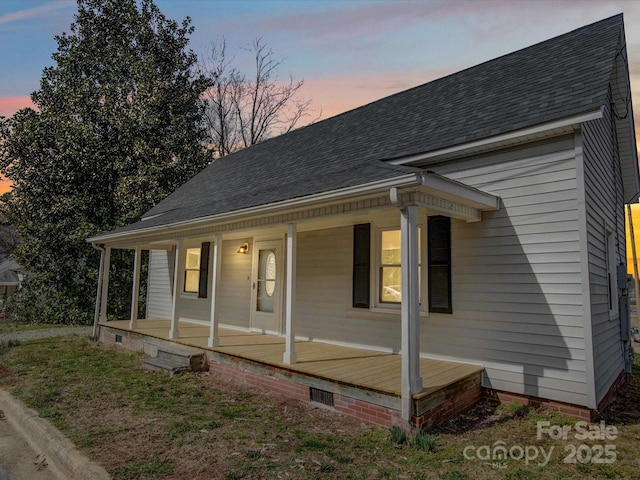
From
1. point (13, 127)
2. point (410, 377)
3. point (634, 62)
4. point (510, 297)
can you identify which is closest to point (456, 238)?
point (510, 297)

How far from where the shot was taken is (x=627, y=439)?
424 cm

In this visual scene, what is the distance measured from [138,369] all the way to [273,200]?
4.23 meters

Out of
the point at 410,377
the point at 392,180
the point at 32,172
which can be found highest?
the point at 32,172

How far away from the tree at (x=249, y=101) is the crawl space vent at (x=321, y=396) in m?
22.6

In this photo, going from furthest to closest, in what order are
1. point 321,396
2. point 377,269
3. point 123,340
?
point 123,340
point 377,269
point 321,396

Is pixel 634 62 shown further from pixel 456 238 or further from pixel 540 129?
pixel 456 238

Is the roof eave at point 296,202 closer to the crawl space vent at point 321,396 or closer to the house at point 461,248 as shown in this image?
the house at point 461,248

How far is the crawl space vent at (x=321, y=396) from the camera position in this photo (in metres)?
4.92

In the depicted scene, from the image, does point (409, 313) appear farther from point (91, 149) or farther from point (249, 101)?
point (249, 101)

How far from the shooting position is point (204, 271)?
416 inches

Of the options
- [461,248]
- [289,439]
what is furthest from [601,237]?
[289,439]

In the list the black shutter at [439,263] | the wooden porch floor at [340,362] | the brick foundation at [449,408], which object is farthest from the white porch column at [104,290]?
the brick foundation at [449,408]

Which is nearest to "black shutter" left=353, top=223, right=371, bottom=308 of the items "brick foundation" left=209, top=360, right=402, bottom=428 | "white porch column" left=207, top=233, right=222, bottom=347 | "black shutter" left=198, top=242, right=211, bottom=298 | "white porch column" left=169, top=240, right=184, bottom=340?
"brick foundation" left=209, top=360, right=402, bottom=428

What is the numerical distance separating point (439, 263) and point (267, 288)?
418 centimetres
